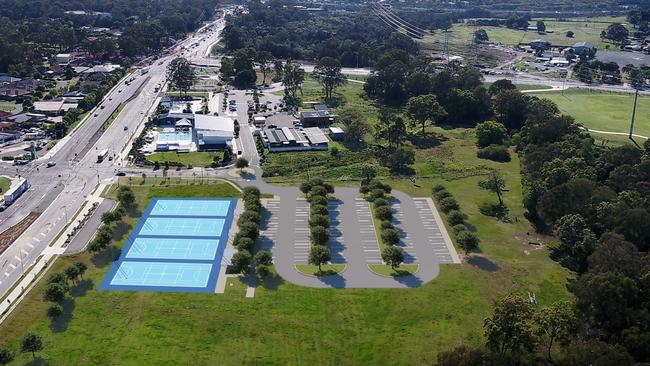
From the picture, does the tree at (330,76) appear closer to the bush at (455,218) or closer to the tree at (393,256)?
the bush at (455,218)

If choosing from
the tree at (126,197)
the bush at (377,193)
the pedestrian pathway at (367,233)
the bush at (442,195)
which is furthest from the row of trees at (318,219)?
the tree at (126,197)

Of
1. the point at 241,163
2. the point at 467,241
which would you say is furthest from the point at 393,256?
the point at 241,163

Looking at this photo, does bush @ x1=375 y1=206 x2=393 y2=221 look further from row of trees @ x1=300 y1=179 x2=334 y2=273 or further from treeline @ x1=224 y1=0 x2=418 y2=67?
treeline @ x1=224 y1=0 x2=418 y2=67

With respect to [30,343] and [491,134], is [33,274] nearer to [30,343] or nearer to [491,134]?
[30,343]

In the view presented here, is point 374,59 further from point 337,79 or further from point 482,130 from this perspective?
point 482,130

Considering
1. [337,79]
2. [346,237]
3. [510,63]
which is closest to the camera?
[346,237]

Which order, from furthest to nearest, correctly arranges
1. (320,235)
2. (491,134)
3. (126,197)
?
1. (491,134)
2. (126,197)
3. (320,235)

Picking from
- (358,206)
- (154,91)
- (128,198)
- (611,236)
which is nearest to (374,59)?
(154,91)
